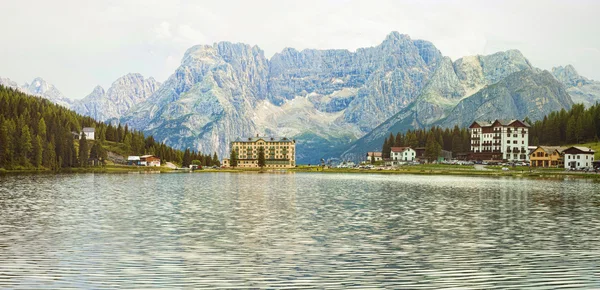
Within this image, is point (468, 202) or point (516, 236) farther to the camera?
point (468, 202)

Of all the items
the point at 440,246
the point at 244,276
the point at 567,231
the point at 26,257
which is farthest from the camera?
the point at 567,231

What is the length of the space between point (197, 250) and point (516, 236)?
88.4 ft

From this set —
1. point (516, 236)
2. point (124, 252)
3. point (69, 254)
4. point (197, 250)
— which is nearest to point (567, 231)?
point (516, 236)

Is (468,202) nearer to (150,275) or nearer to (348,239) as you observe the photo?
(348,239)

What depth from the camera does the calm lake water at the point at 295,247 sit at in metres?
30.4

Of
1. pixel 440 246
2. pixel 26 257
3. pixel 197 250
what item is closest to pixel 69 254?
pixel 26 257

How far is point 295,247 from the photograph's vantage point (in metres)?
41.3

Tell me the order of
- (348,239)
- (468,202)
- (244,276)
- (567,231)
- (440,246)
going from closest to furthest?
(244,276) < (440,246) < (348,239) < (567,231) < (468,202)

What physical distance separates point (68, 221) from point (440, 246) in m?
36.2

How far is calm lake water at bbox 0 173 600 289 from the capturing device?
3042 cm

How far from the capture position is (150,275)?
102 feet

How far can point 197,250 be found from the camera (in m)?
39.9

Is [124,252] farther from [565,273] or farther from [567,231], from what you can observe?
[567,231]

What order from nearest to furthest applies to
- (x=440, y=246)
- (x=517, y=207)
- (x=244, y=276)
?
(x=244, y=276) → (x=440, y=246) → (x=517, y=207)
